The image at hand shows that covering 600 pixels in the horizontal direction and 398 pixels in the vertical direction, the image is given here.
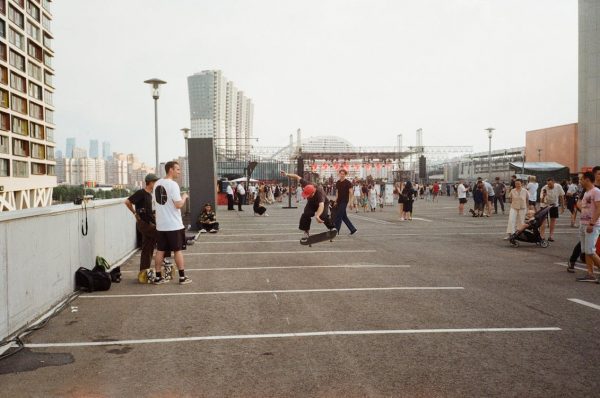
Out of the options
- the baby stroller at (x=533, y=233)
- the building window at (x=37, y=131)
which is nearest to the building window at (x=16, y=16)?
the building window at (x=37, y=131)

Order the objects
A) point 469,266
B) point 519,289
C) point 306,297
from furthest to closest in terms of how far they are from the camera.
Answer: point 469,266
point 519,289
point 306,297

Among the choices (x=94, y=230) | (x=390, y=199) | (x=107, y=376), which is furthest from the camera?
(x=390, y=199)

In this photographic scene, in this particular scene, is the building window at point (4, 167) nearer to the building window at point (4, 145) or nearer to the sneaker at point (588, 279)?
the building window at point (4, 145)

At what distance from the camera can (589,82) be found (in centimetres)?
5256

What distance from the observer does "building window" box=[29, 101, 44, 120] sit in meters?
76.2

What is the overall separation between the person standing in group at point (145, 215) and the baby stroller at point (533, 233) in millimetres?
8963

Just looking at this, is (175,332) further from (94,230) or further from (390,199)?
(390,199)

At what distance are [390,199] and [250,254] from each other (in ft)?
94.8

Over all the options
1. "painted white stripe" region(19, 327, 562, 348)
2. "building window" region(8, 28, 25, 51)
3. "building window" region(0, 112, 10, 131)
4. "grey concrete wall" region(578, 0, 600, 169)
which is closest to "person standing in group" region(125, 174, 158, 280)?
"painted white stripe" region(19, 327, 562, 348)

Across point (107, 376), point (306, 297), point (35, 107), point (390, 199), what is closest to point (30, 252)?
point (107, 376)

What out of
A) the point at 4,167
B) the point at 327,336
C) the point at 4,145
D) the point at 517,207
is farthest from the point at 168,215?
the point at 4,145

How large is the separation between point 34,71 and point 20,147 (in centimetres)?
1399

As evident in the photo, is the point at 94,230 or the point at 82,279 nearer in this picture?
the point at 82,279

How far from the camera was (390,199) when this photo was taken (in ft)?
130
